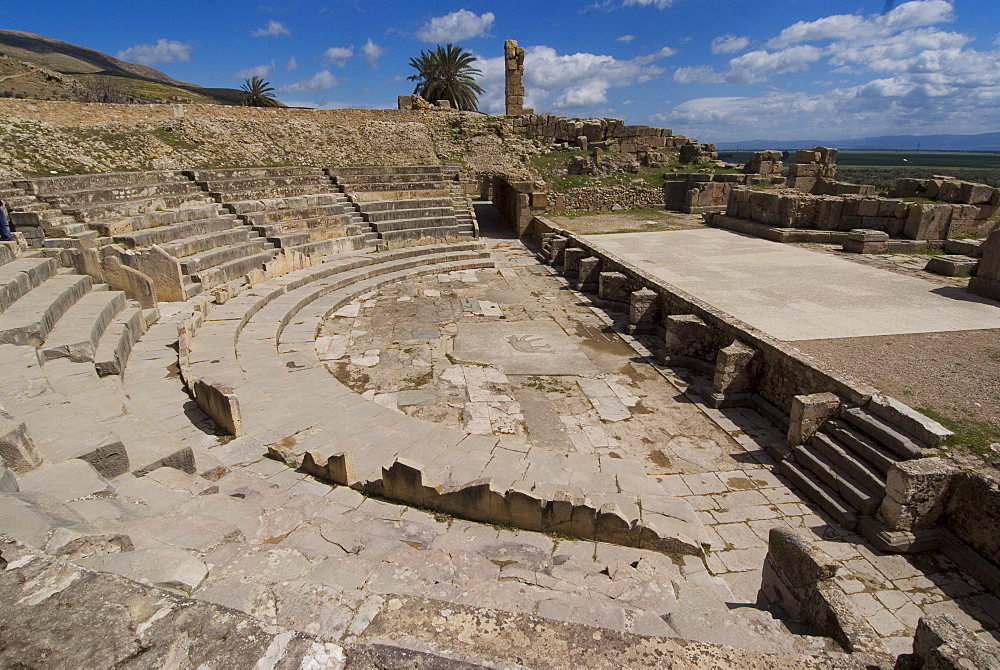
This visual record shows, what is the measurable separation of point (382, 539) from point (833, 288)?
31.6 ft

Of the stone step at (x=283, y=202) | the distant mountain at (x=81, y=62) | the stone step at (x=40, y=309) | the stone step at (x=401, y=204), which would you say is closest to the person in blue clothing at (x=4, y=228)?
the stone step at (x=40, y=309)

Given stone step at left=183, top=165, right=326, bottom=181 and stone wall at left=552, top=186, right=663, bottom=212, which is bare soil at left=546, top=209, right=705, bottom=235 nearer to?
stone wall at left=552, top=186, right=663, bottom=212

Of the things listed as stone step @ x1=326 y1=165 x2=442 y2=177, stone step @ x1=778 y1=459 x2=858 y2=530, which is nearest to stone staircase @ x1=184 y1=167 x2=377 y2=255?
stone step @ x1=326 y1=165 x2=442 y2=177

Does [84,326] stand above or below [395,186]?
below

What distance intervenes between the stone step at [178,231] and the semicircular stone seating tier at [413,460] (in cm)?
315

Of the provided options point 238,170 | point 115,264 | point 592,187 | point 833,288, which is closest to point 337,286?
point 115,264

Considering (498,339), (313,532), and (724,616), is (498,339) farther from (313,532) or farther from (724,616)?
(724,616)

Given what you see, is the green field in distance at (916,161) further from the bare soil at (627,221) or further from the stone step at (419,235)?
the stone step at (419,235)

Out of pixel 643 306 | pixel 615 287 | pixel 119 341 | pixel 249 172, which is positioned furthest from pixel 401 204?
pixel 119 341

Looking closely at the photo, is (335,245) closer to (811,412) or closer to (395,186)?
(395,186)

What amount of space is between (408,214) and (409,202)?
86 cm

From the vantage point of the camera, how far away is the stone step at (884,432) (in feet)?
15.6

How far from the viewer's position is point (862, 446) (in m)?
5.11

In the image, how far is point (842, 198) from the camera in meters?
14.6
